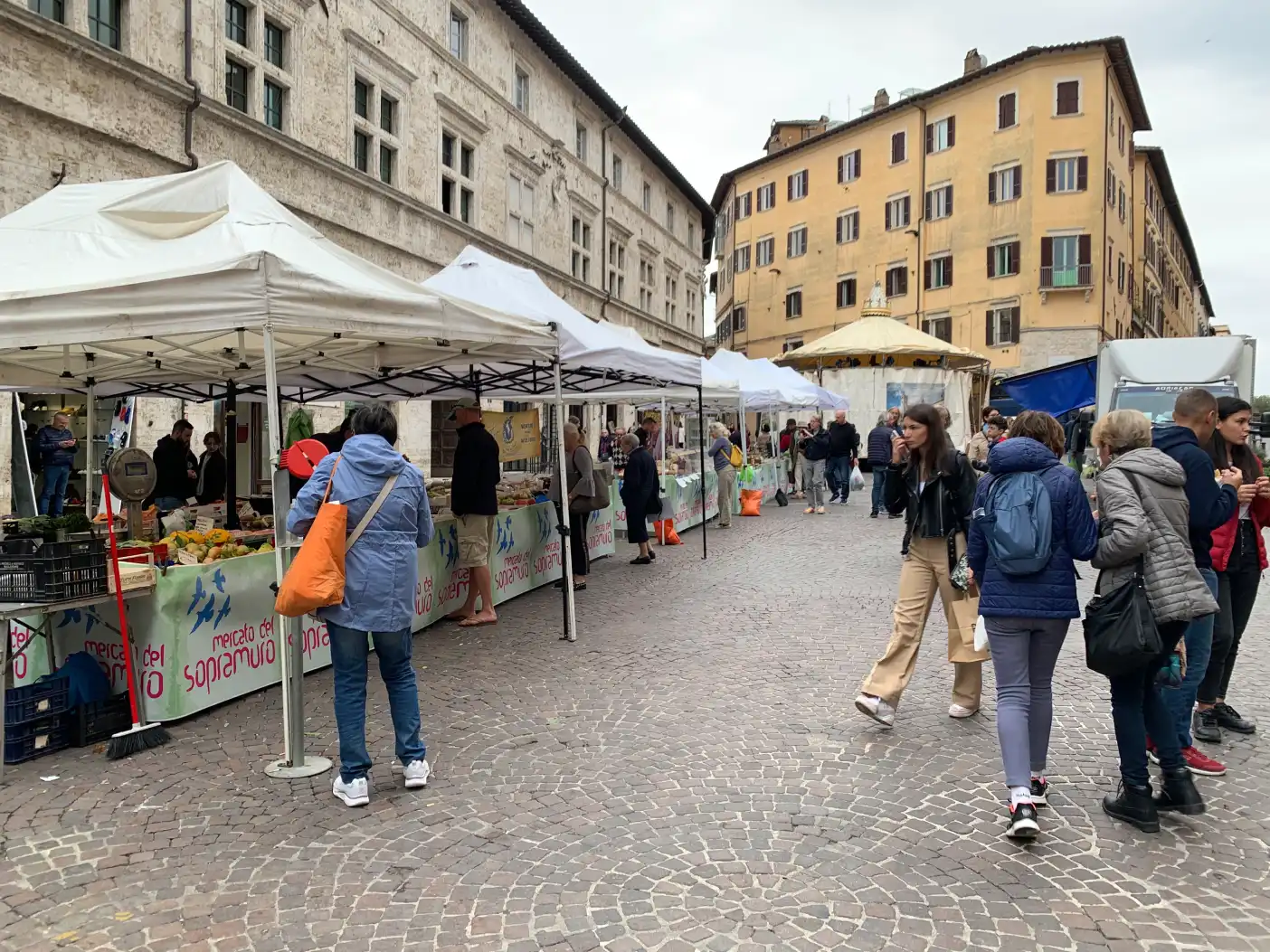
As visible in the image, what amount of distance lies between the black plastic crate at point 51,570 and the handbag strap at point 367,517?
1.58 meters

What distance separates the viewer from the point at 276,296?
471cm

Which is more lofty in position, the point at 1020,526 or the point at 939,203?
the point at 939,203

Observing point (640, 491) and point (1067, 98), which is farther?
point (1067, 98)

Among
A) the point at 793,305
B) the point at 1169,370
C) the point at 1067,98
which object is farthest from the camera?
the point at 793,305

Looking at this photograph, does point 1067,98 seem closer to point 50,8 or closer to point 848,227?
point 848,227

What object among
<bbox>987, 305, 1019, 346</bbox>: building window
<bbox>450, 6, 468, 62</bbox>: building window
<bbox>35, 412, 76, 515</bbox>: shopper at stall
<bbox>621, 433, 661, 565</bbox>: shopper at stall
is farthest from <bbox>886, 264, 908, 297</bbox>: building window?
<bbox>35, 412, 76, 515</bbox>: shopper at stall

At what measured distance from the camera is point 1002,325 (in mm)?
37469

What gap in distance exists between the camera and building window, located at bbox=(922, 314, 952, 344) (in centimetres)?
4000

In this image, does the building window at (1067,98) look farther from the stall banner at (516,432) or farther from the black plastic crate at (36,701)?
the black plastic crate at (36,701)

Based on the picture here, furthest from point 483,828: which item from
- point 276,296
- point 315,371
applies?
point 315,371

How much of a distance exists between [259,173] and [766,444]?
16512 mm

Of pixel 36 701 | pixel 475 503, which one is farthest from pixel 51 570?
pixel 475 503

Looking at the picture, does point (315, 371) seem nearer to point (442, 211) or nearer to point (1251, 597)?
point (1251, 597)

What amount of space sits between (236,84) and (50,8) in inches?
135
